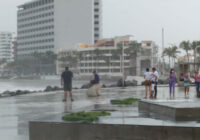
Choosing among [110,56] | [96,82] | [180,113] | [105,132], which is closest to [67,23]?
[110,56]

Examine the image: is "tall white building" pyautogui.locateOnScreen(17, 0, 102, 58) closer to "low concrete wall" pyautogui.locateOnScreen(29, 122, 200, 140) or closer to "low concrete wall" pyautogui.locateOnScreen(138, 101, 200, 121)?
"low concrete wall" pyautogui.locateOnScreen(138, 101, 200, 121)

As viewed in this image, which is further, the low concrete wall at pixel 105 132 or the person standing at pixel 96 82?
the person standing at pixel 96 82

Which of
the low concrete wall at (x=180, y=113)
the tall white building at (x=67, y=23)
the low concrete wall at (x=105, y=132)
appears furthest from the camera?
the tall white building at (x=67, y=23)

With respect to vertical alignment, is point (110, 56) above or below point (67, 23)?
below

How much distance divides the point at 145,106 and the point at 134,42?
132650 millimetres

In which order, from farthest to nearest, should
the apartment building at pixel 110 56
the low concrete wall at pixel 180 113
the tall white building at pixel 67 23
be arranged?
the tall white building at pixel 67 23 < the apartment building at pixel 110 56 < the low concrete wall at pixel 180 113

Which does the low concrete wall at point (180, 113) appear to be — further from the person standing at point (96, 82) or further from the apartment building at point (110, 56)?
the apartment building at point (110, 56)

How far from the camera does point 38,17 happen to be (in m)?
189

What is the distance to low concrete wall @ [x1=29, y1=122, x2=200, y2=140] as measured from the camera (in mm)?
7758

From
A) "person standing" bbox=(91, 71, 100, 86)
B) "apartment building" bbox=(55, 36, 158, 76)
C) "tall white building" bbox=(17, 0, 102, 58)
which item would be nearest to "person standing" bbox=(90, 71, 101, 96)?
"person standing" bbox=(91, 71, 100, 86)

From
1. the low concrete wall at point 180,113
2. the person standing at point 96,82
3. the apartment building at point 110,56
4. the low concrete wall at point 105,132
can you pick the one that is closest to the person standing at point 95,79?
the person standing at point 96,82

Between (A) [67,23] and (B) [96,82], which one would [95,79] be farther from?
(A) [67,23]

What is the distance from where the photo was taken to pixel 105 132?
8.30 m

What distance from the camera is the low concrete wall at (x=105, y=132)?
776 cm
